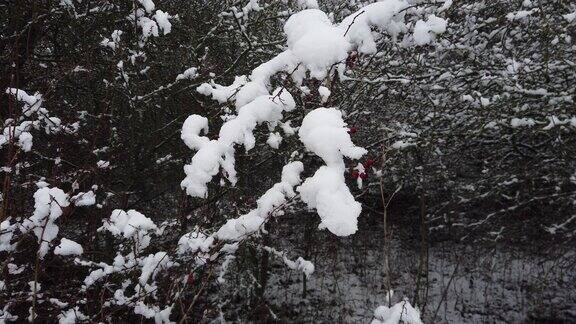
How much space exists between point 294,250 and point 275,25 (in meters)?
3.94

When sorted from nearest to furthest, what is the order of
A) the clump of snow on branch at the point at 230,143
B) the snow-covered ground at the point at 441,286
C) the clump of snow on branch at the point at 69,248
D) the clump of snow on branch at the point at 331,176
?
the clump of snow on branch at the point at 331,176 < the clump of snow on branch at the point at 230,143 < the clump of snow on branch at the point at 69,248 < the snow-covered ground at the point at 441,286

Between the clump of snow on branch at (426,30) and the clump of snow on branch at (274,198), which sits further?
the clump of snow on branch at (426,30)

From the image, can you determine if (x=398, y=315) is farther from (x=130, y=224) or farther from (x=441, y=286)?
(x=441, y=286)

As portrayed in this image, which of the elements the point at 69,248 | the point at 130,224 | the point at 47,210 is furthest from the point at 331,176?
the point at 69,248

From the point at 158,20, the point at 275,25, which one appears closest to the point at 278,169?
the point at 275,25

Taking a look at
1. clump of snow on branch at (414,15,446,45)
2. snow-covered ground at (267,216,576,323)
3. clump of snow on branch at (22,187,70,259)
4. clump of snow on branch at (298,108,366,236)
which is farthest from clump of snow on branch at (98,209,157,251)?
snow-covered ground at (267,216,576,323)

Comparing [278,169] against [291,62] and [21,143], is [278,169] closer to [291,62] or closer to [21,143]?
[21,143]

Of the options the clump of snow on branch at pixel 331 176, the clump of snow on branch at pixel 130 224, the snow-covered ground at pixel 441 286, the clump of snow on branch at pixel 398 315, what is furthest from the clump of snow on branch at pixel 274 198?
the snow-covered ground at pixel 441 286

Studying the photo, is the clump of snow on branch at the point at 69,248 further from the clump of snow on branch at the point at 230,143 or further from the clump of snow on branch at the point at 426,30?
the clump of snow on branch at the point at 426,30

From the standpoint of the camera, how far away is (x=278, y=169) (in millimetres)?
5664

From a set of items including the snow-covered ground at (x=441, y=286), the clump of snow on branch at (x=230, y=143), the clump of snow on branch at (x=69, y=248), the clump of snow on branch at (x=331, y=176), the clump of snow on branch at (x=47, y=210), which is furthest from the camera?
the snow-covered ground at (x=441, y=286)

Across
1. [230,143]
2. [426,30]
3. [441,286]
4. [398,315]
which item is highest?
[426,30]

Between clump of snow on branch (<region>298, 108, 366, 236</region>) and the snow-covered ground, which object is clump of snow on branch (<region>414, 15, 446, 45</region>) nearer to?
clump of snow on branch (<region>298, 108, 366, 236</region>)

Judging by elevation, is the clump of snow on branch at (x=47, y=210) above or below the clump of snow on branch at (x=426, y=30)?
below
